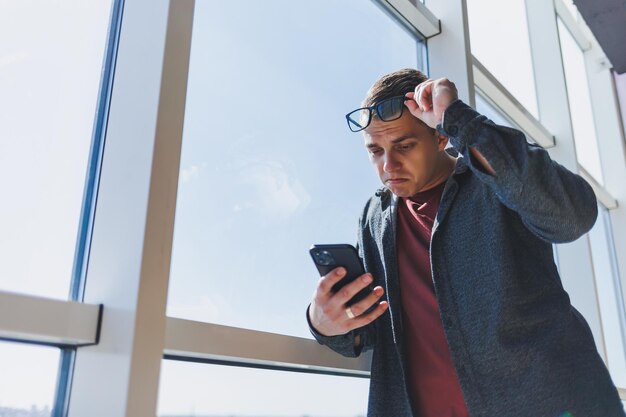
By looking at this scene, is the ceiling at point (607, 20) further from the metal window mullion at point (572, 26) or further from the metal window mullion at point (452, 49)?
the metal window mullion at point (452, 49)

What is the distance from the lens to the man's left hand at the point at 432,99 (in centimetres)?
89

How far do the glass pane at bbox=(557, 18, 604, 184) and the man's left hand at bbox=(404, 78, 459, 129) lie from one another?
2.64 metres

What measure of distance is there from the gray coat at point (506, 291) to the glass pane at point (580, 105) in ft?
8.51

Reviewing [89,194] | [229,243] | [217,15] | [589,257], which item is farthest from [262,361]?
[589,257]

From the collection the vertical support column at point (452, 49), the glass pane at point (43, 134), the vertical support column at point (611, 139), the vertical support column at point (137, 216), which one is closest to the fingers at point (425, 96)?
the vertical support column at point (137, 216)

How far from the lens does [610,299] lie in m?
3.30

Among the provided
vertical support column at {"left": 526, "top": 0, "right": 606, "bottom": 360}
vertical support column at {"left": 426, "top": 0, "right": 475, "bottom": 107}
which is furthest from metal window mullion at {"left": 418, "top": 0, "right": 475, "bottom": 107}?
vertical support column at {"left": 526, "top": 0, "right": 606, "bottom": 360}

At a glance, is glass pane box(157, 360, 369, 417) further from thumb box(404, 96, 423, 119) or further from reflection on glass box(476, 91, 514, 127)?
reflection on glass box(476, 91, 514, 127)

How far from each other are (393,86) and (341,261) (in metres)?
0.35

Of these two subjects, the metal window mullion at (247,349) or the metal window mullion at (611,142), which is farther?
the metal window mullion at (611,142)

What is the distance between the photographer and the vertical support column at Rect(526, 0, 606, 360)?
2750 millimetres

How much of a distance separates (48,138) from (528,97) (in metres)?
2.53

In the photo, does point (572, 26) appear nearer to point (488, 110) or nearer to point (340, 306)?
point (488, 110)

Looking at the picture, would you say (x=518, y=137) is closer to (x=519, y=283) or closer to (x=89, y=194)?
(x=519, y=283)
